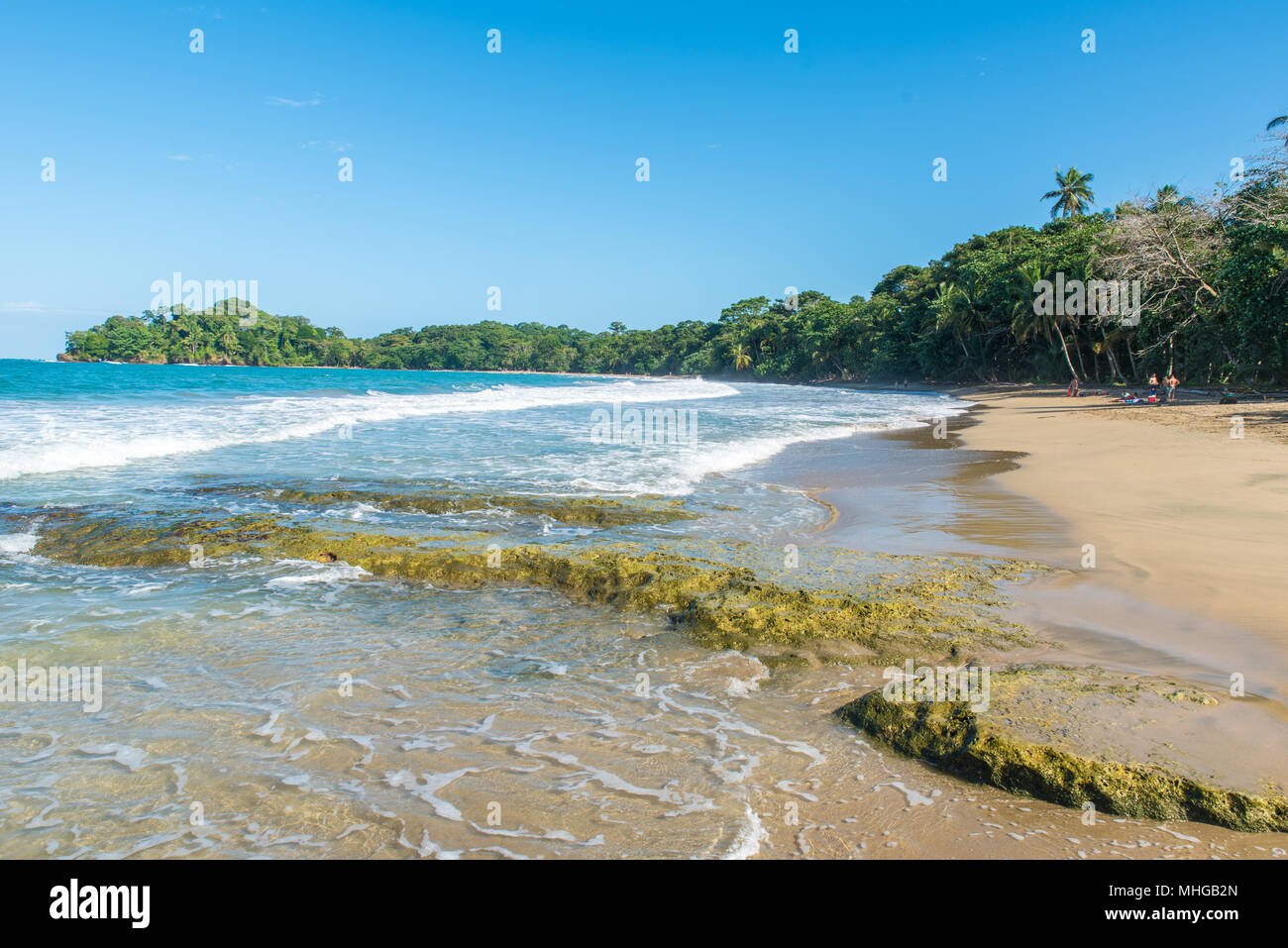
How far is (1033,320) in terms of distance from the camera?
137ft

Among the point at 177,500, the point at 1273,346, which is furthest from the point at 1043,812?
the point at 1273,346

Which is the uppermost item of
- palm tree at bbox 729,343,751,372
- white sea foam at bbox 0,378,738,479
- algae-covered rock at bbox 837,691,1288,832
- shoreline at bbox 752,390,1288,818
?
palm tree at bbox 729,343,751,372

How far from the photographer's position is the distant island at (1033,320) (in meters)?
23.8

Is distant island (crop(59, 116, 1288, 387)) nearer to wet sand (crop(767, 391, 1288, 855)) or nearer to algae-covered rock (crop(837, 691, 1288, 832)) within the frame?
wet sand (crop(767, 391, 1288, 855))

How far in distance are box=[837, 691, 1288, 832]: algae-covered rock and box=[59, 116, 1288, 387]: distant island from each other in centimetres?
2356

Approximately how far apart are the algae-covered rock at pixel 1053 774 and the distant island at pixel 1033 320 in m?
23.6

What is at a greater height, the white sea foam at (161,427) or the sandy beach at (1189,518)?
the white sea foam at (161,427)

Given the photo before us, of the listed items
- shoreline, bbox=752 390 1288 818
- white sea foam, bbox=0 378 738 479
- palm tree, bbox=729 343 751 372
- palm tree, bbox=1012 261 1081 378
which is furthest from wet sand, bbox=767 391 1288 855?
palm tree, bbox=729 343 751 372

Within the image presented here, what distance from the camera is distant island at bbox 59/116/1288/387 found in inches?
936

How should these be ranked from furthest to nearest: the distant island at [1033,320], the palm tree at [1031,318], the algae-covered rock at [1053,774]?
the palm tree at [1031,318], the distant island at [1033,320], the algae-covered rock at [1053,774]

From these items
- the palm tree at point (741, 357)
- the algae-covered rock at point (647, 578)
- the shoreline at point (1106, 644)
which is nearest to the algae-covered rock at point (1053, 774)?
the shoreline at point (1106, 644)

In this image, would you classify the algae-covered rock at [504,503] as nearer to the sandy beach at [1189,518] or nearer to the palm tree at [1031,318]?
the sandy beach at [1189,518]

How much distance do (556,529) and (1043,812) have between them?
5711 mm

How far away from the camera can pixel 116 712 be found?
380 centimetres
